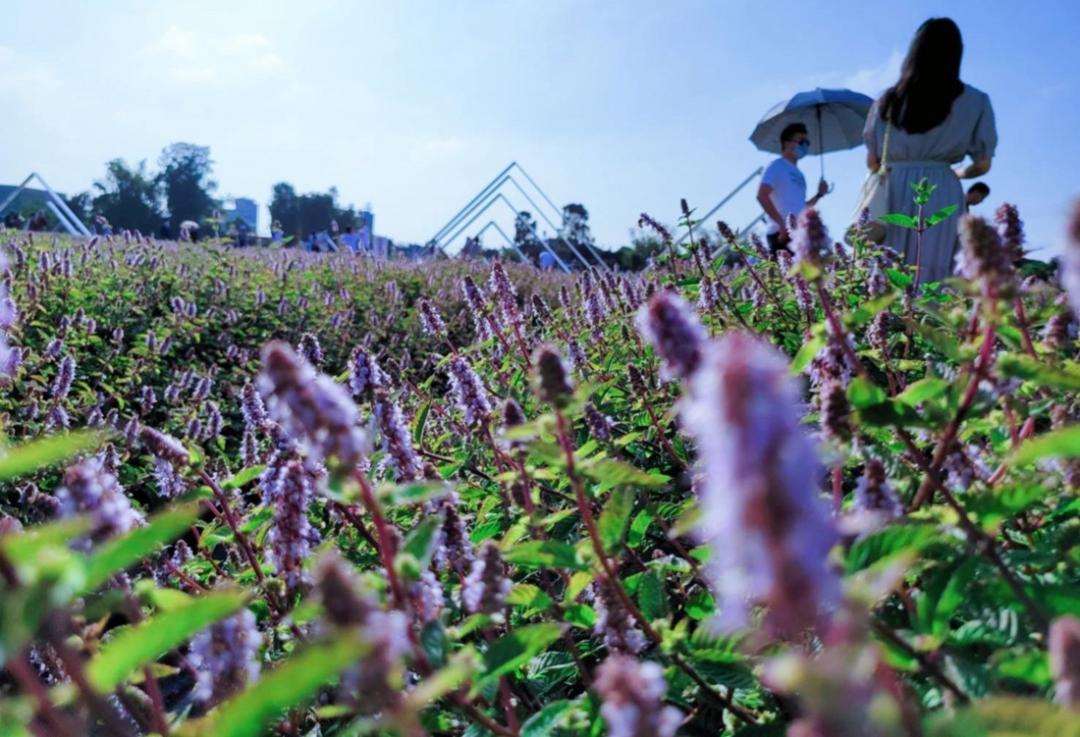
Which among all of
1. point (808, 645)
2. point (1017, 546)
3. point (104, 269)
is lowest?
point (808, 645)

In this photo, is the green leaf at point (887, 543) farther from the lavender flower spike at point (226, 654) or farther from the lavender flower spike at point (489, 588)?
the lavender flower spike at point (226, 654)

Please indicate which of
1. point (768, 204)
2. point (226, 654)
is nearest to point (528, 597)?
point (226, 654)

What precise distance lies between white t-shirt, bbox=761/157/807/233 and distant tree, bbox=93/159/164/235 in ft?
309

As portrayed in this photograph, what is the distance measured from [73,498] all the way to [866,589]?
3.73 feet

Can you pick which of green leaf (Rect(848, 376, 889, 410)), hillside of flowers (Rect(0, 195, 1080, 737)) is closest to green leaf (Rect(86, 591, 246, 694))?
hillside of flowers (Rect(0, 195, 1080, 737))

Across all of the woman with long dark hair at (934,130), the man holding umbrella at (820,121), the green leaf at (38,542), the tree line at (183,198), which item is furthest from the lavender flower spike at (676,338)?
the tree line at (183,198)

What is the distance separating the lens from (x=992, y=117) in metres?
5.92

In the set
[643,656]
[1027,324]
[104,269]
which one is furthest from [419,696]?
[104,269]

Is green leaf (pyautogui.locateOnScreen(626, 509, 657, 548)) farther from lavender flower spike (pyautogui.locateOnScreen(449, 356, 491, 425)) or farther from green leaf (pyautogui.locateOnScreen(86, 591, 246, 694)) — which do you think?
green leaf (pyautogui.locateOnScreen(86, 591, 246, 694))

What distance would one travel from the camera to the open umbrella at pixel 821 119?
11.9 m

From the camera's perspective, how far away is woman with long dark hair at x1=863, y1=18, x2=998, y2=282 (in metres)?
5.73

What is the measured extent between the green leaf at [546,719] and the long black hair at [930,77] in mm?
5613

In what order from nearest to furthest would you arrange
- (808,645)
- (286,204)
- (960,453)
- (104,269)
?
(808,645)
(960,453)
(104,269)
(286,204)

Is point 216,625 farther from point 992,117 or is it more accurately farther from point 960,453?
point 992,117
